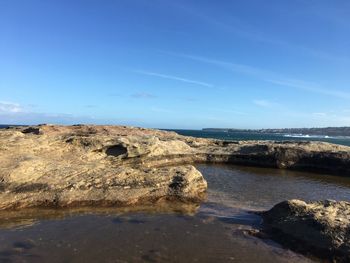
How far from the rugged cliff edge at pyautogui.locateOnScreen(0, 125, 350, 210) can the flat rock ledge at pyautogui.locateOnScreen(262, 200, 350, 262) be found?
170 inches

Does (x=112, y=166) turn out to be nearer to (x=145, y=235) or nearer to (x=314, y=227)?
(x=145, y=235)

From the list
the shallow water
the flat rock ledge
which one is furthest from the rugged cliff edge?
the flat rock ledge

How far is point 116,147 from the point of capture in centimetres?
2422

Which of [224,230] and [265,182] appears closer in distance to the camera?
[224,230]

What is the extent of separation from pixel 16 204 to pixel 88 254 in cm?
534

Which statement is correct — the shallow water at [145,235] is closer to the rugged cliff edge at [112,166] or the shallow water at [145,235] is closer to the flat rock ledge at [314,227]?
the flat rock ledge at [314,227]

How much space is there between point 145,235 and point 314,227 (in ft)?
15.2

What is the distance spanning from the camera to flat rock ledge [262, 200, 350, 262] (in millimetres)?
9367

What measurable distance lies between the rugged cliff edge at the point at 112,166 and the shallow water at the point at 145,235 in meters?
0.87

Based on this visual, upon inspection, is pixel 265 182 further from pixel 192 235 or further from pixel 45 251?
pixel 45 251

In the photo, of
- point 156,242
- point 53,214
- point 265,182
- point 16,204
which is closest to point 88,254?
point 156,242

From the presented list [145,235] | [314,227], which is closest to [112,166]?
[145,235]

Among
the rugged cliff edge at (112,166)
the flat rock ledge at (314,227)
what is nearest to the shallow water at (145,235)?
the flat rock ledge at (314,227)

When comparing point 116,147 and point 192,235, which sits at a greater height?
point 116,147
